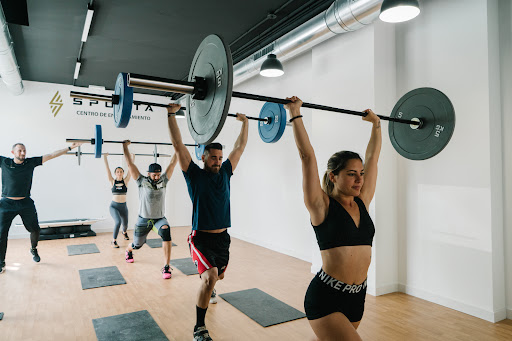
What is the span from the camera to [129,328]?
109 inches

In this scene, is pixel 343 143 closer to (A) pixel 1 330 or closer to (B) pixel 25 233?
(A) pixel 1 330

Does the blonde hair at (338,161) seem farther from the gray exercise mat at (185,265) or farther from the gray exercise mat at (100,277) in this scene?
the gray exercise mat at (100,277)

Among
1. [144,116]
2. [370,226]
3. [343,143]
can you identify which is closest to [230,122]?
[144,116]

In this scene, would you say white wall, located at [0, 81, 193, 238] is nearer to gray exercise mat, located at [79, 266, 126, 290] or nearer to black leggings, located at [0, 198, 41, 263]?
black leggings, located at [0, 198, 41, 263]

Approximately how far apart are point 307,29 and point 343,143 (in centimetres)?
146

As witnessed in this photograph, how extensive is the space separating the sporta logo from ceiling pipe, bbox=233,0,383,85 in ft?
17.0

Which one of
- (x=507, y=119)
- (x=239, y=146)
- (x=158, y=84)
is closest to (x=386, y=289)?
(x=507, y=119)

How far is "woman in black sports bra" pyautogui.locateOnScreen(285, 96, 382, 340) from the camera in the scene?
1.51 meters

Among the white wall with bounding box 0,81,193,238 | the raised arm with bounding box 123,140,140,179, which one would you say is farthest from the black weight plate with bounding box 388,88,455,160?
the white wall with bounding box 0,81,193,238

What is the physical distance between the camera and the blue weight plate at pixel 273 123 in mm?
3363

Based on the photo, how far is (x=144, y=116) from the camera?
27.9ft

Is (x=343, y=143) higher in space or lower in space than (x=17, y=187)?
higher

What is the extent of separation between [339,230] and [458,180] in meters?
2.29

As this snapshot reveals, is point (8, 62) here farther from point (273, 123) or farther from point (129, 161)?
point (273, 123)
